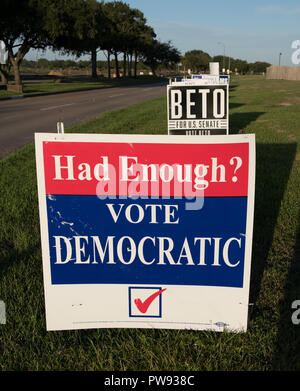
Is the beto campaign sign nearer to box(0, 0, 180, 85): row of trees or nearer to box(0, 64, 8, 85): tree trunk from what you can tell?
box(0, 0, 180, 85): row of trees

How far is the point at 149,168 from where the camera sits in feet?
7.01

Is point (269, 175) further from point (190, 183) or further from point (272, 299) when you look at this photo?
point (190, 183)

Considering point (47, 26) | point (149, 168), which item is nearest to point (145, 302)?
point (149, 168)

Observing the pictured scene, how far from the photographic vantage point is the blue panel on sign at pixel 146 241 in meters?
2.21

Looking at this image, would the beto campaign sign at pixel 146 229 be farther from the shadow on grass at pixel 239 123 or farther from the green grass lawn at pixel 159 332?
the shadow on grass at pixel 239 123

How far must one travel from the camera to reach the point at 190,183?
2.15 m

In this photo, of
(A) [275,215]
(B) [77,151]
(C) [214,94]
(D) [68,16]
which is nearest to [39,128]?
(C) [214,94]

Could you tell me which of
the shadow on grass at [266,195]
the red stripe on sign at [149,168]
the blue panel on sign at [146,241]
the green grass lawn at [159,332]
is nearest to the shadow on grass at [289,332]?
the green grass lawn at [159,332]

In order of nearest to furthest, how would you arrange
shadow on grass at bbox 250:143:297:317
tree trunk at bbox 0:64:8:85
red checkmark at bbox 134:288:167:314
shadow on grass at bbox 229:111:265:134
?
1. red checkmark at bbox 134:288:167:314
2. shadow on grass at bbox 250:143:297:317
3. shadow on grass at bbox 229:111:265:134
4. tree trunk at bbox 0:64:8:85

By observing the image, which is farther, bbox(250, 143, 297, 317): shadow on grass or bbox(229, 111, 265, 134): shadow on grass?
bbox(229, 111, 265, 134): shadow on grass

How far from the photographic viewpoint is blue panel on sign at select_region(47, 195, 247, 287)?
2.21m

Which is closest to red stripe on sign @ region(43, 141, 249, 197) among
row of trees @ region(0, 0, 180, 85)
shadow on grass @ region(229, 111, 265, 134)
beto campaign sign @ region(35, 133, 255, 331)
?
beto campaign sign @ region(35, 133, 255, 331)

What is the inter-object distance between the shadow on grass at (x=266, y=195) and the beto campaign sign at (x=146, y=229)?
69 centimetres

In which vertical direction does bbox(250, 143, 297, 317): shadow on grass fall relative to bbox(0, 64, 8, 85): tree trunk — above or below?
below
